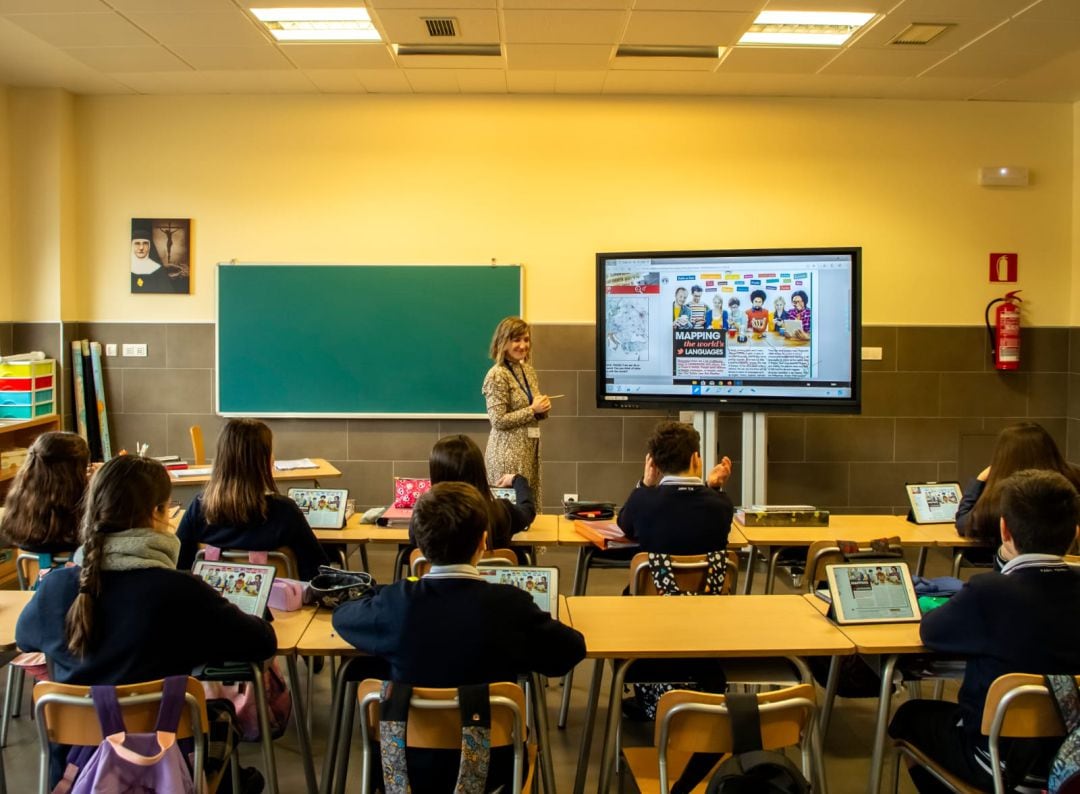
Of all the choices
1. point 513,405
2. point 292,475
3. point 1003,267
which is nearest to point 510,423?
point 513,405

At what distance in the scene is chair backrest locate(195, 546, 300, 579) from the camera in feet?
10.5

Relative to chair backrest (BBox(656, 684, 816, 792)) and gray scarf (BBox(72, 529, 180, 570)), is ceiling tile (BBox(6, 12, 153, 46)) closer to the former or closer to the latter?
gray scarf (BBox(72, 529, 180, 570))

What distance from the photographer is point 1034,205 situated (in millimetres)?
6543

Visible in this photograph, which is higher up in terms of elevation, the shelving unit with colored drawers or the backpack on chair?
the shelving unit with colored drawers

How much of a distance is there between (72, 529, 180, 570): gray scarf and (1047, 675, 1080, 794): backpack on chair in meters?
2.05

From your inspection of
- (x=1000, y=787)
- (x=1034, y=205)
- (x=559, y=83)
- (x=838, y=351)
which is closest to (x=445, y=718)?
(x=1000, y=787)

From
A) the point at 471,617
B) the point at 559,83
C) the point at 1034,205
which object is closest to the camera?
the point at 471,617

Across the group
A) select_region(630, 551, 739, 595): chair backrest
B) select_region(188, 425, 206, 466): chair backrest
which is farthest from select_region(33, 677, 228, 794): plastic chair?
select_region(188, 425, 206, 466): chair backrest

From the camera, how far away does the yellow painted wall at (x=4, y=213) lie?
622cm

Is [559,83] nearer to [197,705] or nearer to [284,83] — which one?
[284,83]

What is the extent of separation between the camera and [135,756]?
2025mm

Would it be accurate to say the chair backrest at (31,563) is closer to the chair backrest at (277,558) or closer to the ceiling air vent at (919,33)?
the chair backrest at (277,558)

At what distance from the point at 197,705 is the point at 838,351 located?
4.25m

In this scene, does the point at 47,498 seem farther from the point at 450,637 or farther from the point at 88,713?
the point at 450,637
